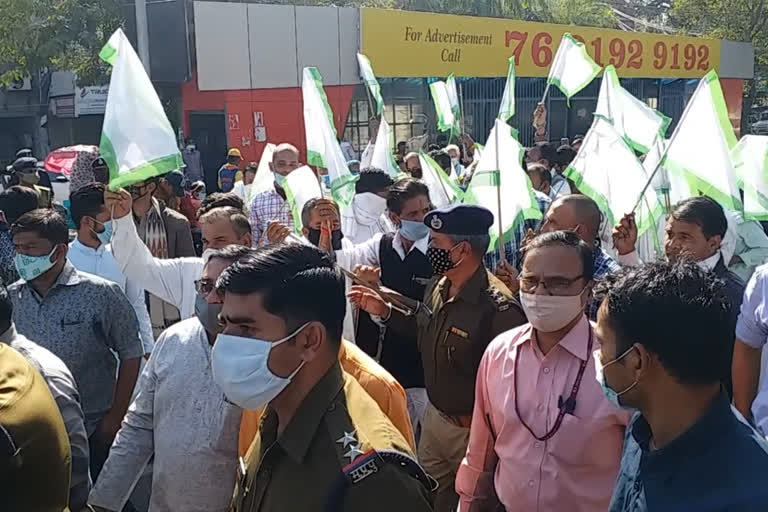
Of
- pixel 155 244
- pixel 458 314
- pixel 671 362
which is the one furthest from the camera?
pixel 155 244

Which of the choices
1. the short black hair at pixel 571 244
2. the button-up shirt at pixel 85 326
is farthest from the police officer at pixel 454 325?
the button-up shirt at pixel 85 326

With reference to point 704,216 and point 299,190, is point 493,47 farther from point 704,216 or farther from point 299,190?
point 704,216

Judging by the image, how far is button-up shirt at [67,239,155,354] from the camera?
4.35 meters

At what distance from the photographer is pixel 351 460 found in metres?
1.72

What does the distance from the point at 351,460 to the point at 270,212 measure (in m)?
4.61

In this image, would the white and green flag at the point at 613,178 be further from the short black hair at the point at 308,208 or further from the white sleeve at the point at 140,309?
the white sleeve at the point at 140,309

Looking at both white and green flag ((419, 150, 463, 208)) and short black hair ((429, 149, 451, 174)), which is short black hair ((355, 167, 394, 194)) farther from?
short black hair ((429, 149, 451, 174))

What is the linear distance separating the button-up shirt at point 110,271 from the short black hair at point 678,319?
3.00m

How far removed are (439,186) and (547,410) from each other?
13.0 feet

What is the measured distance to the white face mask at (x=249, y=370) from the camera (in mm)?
2000

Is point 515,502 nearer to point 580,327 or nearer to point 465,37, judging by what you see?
point 580,327

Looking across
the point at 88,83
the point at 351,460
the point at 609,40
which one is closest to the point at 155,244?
the point at 351,460

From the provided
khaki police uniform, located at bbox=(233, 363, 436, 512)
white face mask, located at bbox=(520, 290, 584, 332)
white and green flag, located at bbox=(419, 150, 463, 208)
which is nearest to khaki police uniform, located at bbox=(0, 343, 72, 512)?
khaki police uniform, located at bbox=(233, 363, 436, 512)

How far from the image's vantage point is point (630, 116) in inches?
256
